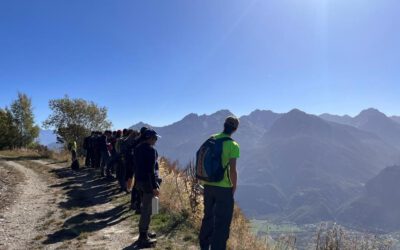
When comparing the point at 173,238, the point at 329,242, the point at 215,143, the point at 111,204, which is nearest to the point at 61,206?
the point at 111,204

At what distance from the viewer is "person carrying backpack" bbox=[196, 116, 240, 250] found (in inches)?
291

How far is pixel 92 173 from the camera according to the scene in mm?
23109

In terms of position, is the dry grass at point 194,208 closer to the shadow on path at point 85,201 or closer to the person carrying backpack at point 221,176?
the shadow on path at point 85,201

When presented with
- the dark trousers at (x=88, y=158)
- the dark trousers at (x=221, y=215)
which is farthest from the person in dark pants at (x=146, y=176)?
the dark trousers at (x=88, y=158)

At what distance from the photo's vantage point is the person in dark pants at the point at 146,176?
359 inches

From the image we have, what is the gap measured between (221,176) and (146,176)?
2496mm

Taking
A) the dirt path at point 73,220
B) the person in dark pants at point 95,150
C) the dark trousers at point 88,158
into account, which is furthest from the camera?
the dark trousers at point 88,158

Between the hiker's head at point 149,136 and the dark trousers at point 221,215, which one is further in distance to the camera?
the hiker's head at point 149,136

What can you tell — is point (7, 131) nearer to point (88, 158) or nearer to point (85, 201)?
point (88, 158)

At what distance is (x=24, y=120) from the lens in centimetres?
5200

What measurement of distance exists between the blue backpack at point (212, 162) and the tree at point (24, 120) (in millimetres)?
49230

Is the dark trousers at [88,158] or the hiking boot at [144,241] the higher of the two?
the dark trousers at [88,158]

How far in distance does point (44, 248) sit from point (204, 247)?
392 cm

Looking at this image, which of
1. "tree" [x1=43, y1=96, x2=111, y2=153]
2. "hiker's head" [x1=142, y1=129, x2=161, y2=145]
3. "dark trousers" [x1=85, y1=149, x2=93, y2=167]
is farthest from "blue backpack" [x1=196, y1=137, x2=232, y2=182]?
→ "tree" [x1=43, y1=96, x2=111, y2=153]
